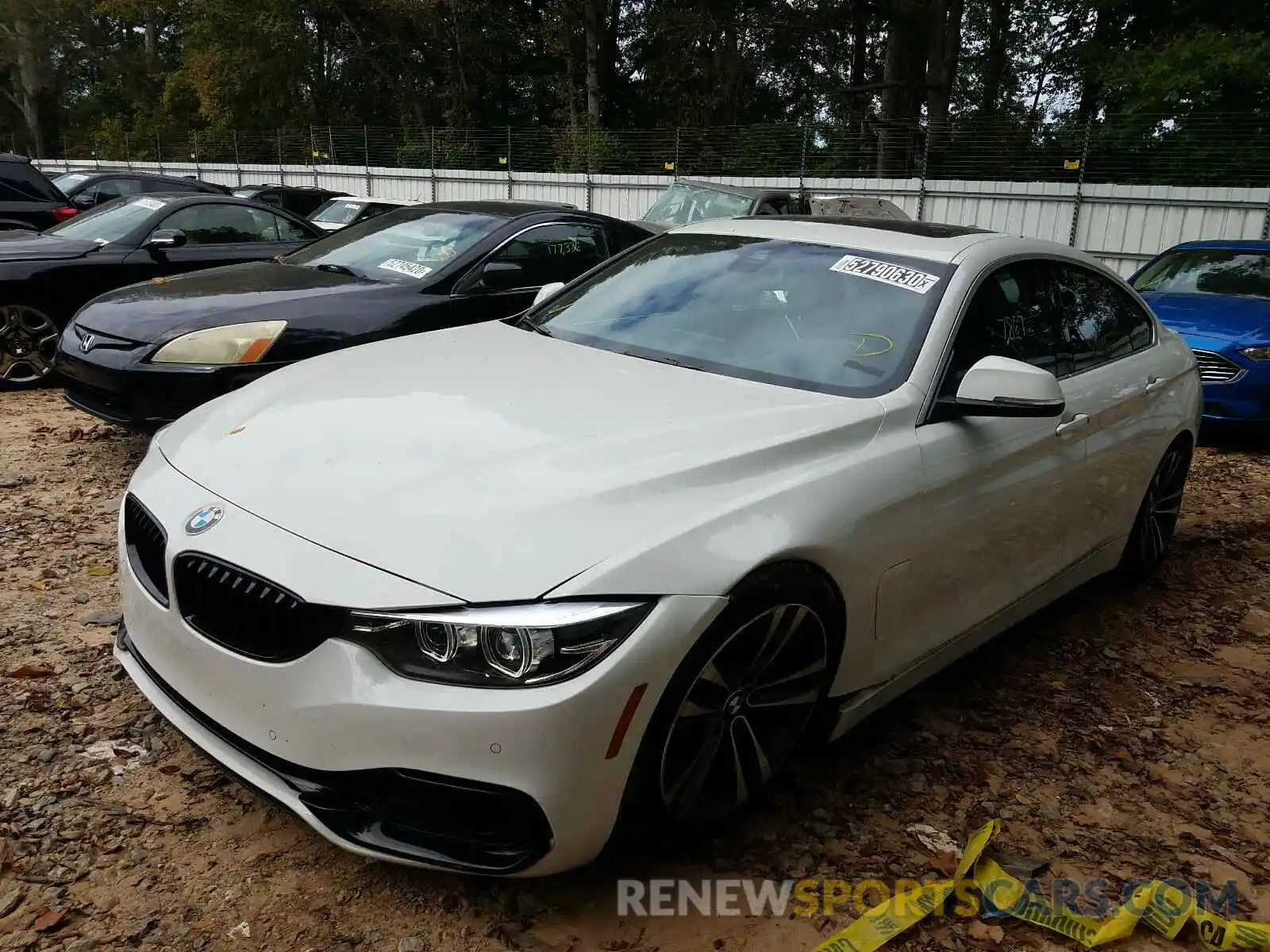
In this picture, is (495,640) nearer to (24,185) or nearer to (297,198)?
(24,185)

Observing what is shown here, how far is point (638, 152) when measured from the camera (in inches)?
924

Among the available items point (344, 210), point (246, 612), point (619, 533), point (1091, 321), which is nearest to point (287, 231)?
point (344, 210)

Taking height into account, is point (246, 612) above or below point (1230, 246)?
below

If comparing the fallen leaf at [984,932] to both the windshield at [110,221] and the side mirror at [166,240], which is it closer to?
the side mirror at [166,240]

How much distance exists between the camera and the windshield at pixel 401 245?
19.4 feet

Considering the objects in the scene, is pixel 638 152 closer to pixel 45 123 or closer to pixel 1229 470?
pixel 1229 470

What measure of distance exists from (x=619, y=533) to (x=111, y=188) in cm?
1448

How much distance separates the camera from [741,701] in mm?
2469

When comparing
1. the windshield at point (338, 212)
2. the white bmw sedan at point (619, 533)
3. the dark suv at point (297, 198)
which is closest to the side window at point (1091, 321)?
the white bmw sedan at point (619, 533)

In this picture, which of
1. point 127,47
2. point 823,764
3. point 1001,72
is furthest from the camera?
point 127,47

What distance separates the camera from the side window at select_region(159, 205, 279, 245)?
308 inches

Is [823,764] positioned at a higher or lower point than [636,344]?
lower

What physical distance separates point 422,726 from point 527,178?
2211 cm

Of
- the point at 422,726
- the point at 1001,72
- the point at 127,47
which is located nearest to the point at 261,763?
the point at 422,726
